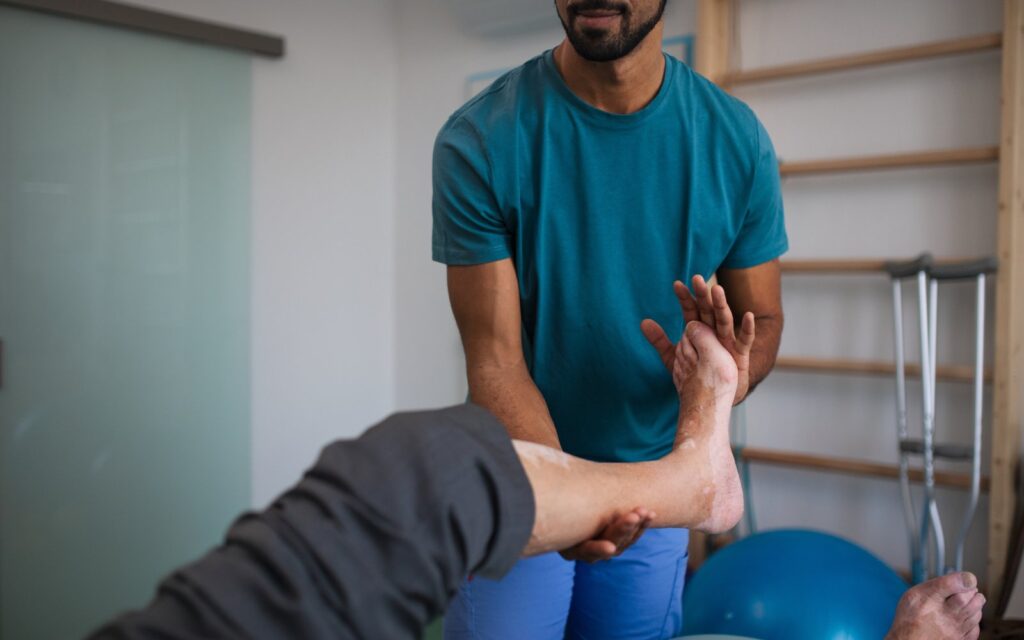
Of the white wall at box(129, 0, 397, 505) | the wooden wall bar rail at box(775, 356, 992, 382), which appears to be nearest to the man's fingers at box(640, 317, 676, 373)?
the wooden wall bar rail at box(775, 356, 992, 382)

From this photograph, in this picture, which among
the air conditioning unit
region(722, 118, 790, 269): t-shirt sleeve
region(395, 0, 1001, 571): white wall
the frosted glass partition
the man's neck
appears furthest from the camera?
the air conditioning unit

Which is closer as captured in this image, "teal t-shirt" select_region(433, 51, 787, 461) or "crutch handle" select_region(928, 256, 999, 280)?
"teal t-shirt" select_region(433, 51, 787, 461)

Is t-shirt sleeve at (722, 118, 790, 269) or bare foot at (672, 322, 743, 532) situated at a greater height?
t-shirt sleeve at (722, 118, 790, 269)

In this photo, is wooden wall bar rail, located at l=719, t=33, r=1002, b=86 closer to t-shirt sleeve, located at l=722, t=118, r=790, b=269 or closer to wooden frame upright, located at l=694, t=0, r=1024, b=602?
wooden frame upright, located at l=694, t=0, r=1024, b=602

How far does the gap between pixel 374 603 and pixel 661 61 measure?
104cm

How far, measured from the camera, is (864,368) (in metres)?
2.64

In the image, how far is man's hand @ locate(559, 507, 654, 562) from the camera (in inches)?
40.8

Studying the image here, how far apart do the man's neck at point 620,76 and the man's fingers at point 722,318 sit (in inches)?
14.3

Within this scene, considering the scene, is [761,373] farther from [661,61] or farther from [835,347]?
[835,347]

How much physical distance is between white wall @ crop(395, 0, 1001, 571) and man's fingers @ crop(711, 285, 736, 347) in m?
1.59

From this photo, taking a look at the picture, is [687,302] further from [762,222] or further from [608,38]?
[608,38]

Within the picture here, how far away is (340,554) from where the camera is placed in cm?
77

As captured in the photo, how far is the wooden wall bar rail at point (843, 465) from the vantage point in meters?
2.52

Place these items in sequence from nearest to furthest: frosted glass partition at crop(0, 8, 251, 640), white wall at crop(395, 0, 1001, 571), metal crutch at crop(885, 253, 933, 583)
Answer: metal crutch at crop(885, 253, 933, 583) → white wall at crop(395, 0, 1001, 571) → frosted glass partition at crop(0, 8, 251, 640)
